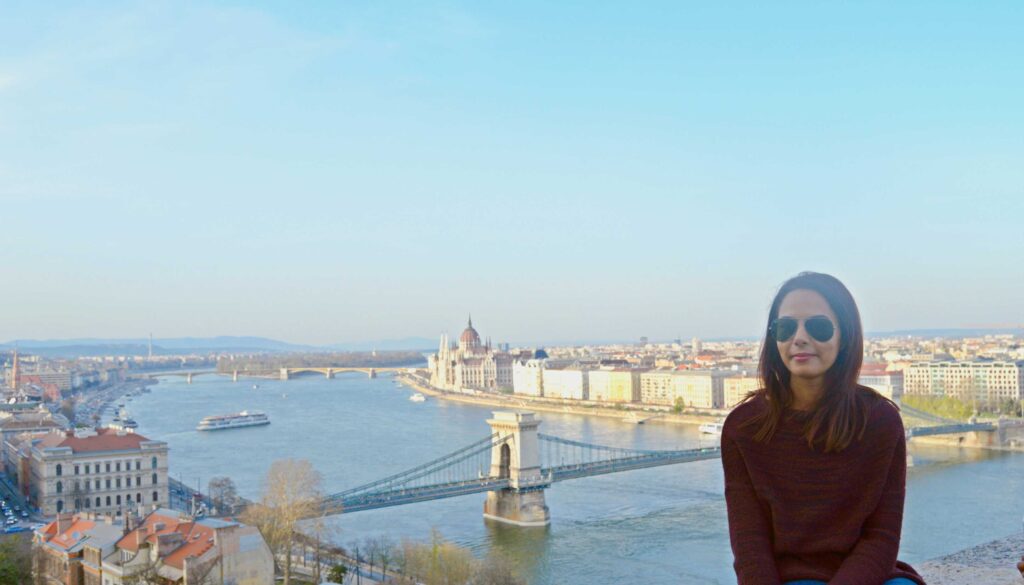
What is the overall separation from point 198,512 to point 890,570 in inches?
328

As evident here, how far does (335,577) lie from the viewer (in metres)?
5.77

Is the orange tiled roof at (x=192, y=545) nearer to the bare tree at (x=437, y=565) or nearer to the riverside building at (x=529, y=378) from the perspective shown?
the bare tree at (x=437, y=565)

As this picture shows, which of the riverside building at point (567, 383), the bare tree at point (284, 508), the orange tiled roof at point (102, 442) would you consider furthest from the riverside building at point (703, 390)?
the bare tree at point (284, 508)

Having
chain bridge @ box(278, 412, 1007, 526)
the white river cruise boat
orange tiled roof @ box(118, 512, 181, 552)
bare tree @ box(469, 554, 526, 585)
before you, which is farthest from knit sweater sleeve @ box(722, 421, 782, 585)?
the white river cruise boat

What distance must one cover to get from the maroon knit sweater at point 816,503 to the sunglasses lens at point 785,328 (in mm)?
47

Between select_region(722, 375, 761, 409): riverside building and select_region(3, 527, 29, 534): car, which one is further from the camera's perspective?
select_region(722, 375, 761, 409): riverside building

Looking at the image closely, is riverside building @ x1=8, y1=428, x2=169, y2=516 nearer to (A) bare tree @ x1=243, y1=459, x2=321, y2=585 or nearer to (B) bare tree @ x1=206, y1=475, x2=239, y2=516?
(B) bare tree @ x1=206, y1=475, x2=239, y2=516

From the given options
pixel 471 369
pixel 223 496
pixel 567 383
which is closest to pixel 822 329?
pixel 223 496

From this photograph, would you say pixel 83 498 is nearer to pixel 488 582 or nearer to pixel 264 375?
pixel 488 582

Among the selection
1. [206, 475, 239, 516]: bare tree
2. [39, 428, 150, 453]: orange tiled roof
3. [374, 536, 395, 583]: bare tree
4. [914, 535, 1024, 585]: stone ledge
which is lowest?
[374, 536, 395, 583]: bare tree

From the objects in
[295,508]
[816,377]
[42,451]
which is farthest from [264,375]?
[816,377]

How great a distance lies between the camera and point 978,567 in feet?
4.85

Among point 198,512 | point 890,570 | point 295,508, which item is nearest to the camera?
point 890,570

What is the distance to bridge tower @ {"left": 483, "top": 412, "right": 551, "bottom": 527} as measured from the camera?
9.16 metres
